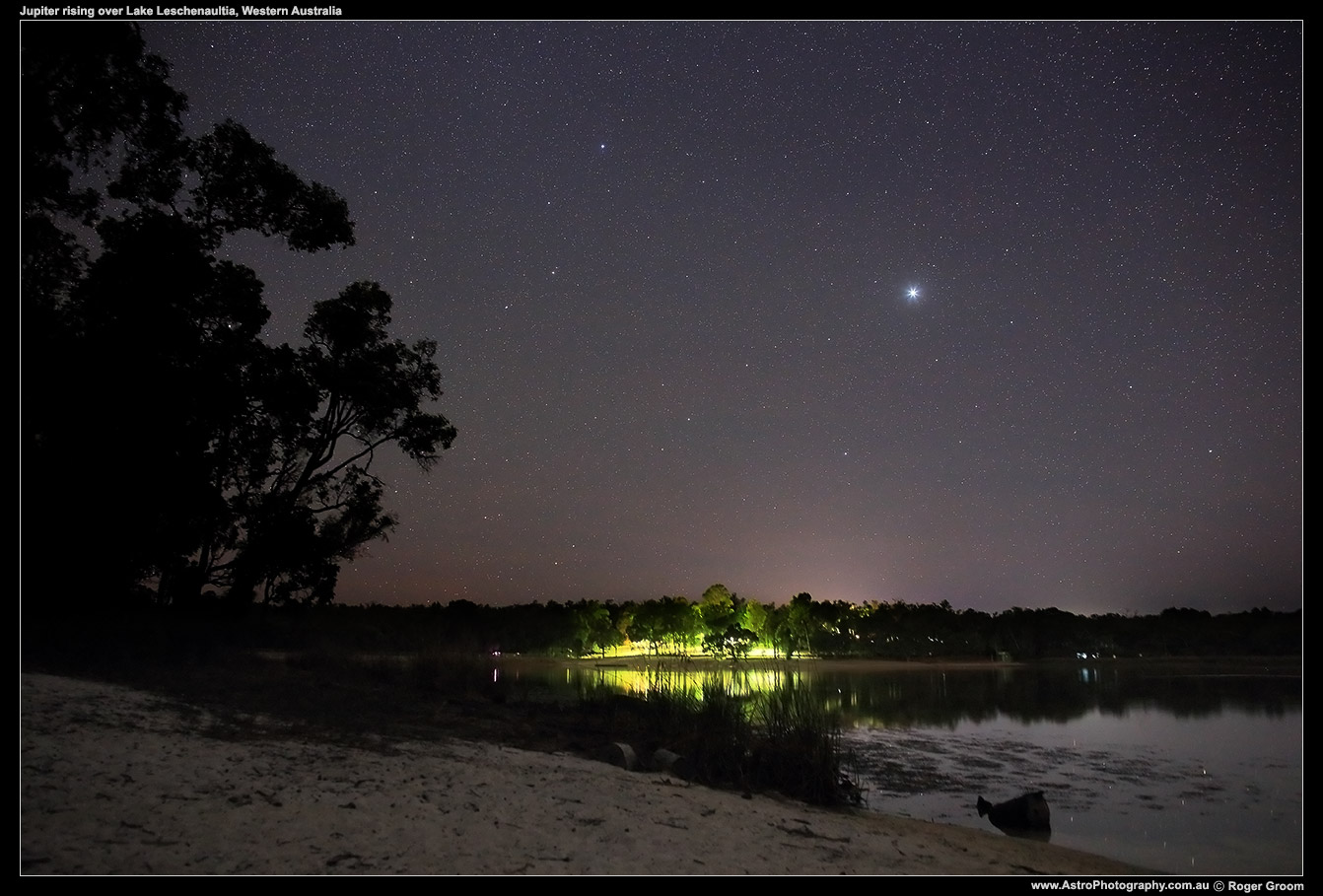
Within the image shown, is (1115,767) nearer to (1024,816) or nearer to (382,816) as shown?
(1024,816)

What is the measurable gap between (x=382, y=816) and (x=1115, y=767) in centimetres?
1498

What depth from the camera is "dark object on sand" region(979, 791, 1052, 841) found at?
10.3 meters

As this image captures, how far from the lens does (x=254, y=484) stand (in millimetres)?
19156

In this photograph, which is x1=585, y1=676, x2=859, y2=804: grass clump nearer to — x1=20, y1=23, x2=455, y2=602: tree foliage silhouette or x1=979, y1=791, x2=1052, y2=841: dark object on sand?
x1=979, y1=791, x2=1052, y2=841: dark object on sand

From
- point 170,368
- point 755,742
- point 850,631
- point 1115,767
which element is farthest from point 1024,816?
point 850,631

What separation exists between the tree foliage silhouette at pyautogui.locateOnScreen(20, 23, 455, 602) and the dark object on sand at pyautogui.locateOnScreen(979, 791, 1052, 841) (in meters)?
14.5

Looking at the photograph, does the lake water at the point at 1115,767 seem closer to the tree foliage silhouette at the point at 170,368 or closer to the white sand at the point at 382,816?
the white sand at the point at 382,816

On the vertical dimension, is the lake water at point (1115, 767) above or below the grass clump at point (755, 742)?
below

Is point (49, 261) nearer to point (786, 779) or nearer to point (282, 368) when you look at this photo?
point (282, 368)

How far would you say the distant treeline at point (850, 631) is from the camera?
Result: 8425cm

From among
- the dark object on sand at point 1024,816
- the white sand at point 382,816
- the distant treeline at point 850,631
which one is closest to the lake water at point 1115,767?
the dark object on sand at point 1024,816

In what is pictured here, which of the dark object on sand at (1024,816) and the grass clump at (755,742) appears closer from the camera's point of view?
the dark object on sand at (1024,816)

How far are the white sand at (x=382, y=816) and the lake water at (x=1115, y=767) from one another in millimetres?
2035

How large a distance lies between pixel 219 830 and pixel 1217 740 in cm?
2288
